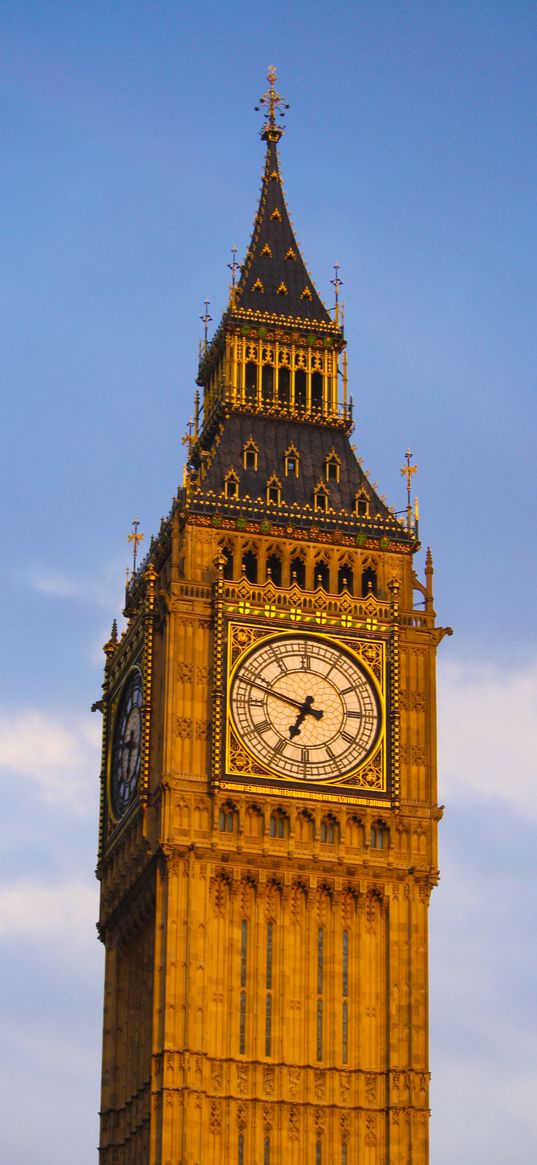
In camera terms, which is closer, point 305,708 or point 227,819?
point 227,819

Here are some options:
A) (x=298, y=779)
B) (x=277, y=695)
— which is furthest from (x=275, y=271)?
(x=298, y=779)

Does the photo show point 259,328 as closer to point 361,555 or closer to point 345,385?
point 345,385

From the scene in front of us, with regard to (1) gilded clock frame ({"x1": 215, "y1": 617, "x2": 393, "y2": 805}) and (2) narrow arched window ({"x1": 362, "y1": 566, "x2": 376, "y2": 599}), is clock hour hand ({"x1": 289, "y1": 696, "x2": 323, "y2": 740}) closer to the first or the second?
(1) gilded clock frame ({"x1": 215, "y1": 617, "x2": 393, "y2": 805})

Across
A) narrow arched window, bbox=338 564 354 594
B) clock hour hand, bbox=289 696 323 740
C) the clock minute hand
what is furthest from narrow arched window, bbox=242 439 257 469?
clock hour hand, bbox=289 696 323 740

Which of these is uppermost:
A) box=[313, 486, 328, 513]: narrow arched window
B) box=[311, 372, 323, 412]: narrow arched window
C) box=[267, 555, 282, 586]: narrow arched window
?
box=[311, 372, 323, 412]: narrow arched window

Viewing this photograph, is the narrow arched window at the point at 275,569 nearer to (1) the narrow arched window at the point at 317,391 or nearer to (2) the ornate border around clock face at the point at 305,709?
(2) the ornate border around clock face at the point at 305,709

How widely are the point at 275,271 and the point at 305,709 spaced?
562 inches

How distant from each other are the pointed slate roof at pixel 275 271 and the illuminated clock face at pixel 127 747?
11296mm

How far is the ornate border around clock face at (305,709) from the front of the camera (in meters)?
71.7

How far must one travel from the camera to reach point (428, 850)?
7225 cm

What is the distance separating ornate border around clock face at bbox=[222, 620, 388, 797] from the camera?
235 ft

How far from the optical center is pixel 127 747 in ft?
246

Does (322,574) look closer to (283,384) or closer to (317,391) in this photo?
(317,391)

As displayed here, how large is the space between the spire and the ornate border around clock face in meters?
10.8
